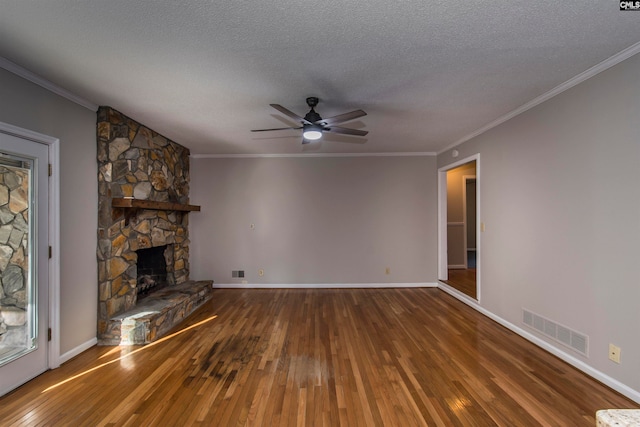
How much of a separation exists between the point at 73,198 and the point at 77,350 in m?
1.52

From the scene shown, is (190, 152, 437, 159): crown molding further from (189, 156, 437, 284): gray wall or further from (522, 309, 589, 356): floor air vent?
(522, 309, 589, 356): floor air vent

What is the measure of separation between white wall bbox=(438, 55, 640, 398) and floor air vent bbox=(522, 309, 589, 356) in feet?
0.17

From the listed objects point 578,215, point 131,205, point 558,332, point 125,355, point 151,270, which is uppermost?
point 131,205

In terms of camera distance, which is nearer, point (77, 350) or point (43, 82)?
point (43, 82)

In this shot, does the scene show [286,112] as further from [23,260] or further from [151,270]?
[151,270]

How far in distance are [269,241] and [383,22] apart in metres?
4.12

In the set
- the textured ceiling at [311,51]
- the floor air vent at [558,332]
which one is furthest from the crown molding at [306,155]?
the floor air vent at [558,332]

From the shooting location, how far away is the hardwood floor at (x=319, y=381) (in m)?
1.84

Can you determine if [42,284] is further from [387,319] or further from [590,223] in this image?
[590,223]

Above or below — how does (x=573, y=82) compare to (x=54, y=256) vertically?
above

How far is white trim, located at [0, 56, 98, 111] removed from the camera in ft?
6.82

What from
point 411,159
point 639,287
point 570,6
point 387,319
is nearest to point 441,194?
point 411,159

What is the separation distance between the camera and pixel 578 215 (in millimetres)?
2387

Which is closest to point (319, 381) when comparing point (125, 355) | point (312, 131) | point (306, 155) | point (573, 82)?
point (125, 355)
